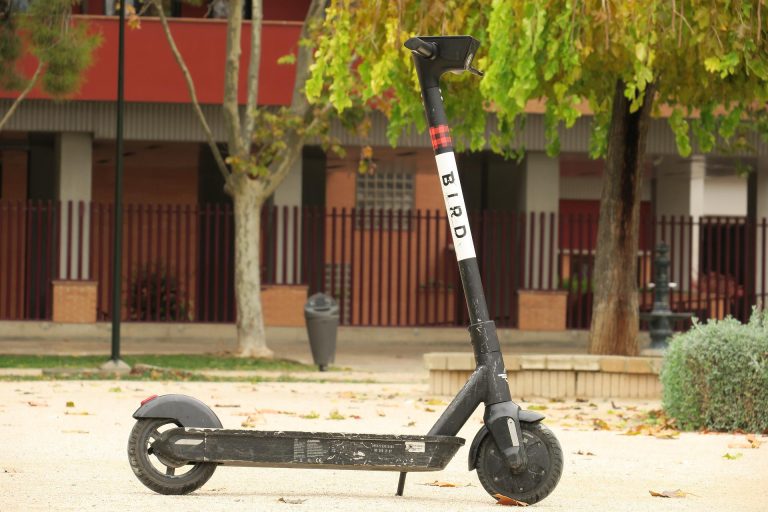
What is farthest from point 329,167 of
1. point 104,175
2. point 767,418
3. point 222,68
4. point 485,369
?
point 485,369

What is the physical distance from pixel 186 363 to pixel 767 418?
994 centimetres

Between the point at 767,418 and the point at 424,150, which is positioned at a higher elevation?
the point at 424,150

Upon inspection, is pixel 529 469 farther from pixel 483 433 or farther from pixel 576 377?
pixel 576 377

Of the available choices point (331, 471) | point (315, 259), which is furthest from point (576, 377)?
point (315, 259)

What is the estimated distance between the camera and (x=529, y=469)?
7.32m

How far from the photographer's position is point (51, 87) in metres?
20.3

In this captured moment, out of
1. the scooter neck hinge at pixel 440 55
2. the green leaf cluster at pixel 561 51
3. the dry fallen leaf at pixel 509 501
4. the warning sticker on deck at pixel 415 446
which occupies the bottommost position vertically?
the dry fallen leaf at pixel 509 501

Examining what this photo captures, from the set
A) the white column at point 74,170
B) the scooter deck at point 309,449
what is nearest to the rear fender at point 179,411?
the scooter deck at point 309,449

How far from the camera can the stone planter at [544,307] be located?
26172mm

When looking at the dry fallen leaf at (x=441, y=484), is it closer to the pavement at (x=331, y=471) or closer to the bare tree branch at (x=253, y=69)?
the pavement at (x=331, y=471)

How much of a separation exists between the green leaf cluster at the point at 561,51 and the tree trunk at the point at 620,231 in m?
0.43

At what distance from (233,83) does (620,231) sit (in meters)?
7.47

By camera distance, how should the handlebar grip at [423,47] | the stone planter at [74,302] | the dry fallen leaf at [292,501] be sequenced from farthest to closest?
the stone planter at [74,302] → the handlebar grip at [423,47] → the dry fallen leaf at [292,501]

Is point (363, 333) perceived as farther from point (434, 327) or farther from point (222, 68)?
point (222, 68)
